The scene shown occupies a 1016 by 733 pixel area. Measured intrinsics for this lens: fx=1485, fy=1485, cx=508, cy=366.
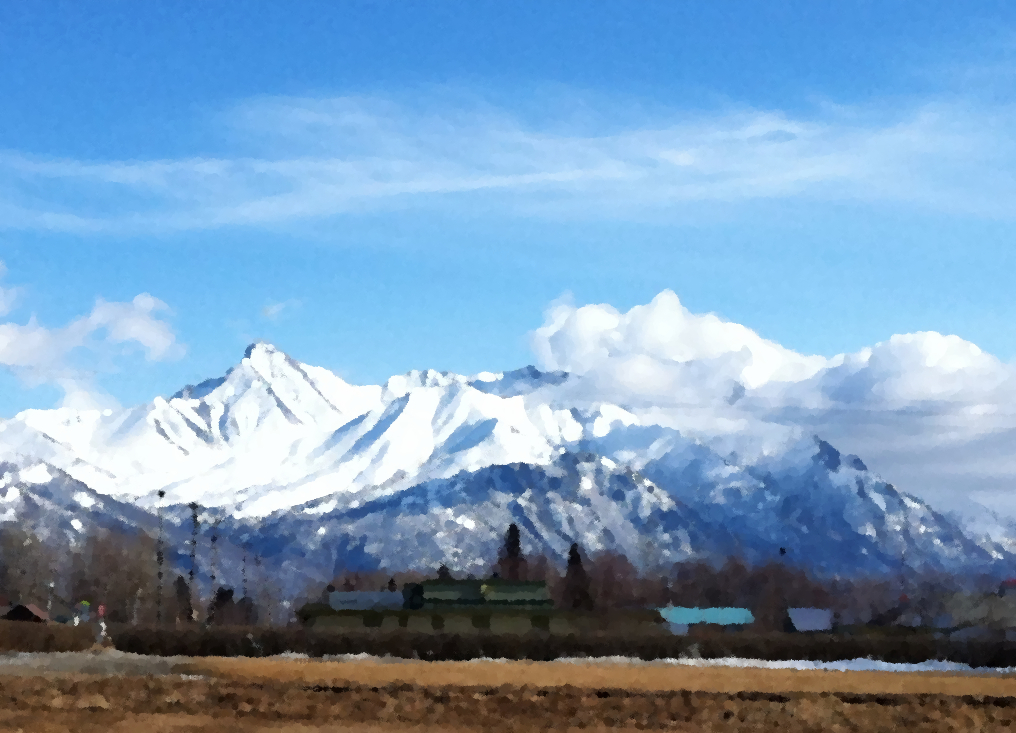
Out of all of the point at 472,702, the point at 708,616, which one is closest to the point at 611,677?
the point at 472,702

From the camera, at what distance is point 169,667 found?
244 ft

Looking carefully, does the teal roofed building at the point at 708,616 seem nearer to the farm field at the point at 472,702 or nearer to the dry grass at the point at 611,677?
the dry grass at the point at 611,677

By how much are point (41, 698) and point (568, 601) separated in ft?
443

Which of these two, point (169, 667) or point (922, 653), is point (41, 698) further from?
point (922, 653)

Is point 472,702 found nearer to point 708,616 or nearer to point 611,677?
point 611,677

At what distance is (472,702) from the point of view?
53.6 m

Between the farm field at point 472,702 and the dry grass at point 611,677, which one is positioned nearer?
the farm field at point 472,702

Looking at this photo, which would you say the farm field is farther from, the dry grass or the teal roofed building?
the teal roofed building

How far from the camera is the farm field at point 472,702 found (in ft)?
157

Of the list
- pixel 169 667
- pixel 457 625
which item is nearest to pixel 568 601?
pixel 457 625

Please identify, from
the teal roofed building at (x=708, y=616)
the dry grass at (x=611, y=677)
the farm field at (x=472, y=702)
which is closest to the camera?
the farm field at (x=472, y=702)

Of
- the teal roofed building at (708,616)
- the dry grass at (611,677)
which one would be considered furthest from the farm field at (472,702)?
the teal roofed building at (708,616)

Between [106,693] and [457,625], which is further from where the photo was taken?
[457,625]

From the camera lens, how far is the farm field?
47.9 m
